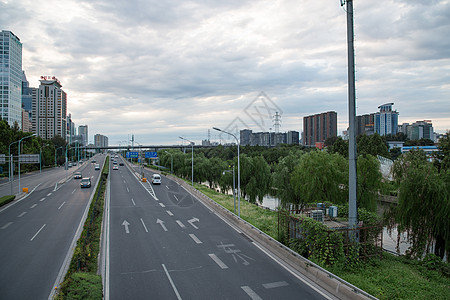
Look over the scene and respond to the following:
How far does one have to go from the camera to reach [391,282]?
1001cm

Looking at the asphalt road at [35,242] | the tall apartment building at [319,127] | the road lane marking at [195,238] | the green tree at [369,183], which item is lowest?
the asphalt road at [35,242]

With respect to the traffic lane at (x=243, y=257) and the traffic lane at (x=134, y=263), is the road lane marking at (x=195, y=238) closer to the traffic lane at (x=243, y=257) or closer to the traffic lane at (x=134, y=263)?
the traffic lane at (x=243, y=257)

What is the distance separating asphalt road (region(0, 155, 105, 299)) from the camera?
10742 mm

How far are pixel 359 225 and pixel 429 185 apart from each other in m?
6.50

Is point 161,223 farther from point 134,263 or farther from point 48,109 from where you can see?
point 48,109

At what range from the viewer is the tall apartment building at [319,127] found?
146 m

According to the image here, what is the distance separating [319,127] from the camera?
15550 cm

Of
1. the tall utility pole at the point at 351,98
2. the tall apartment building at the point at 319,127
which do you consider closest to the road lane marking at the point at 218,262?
the tall utility pole at the point at 351,98

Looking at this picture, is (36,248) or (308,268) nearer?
(308,268)

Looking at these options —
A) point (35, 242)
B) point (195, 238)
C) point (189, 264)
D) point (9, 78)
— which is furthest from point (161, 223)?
point (9, 78)

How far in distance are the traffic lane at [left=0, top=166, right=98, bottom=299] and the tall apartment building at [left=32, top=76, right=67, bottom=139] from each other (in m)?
181

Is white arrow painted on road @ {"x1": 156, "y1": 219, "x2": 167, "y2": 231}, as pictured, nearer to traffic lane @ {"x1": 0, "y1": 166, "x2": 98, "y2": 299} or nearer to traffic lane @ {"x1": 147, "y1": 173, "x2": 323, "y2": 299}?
Answer: traffic lane @ {"x1": 147, "y1": 173, "x2": 323, "y2": 299}

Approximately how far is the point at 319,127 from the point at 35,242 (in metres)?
153

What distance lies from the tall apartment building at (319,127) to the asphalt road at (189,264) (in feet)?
444
